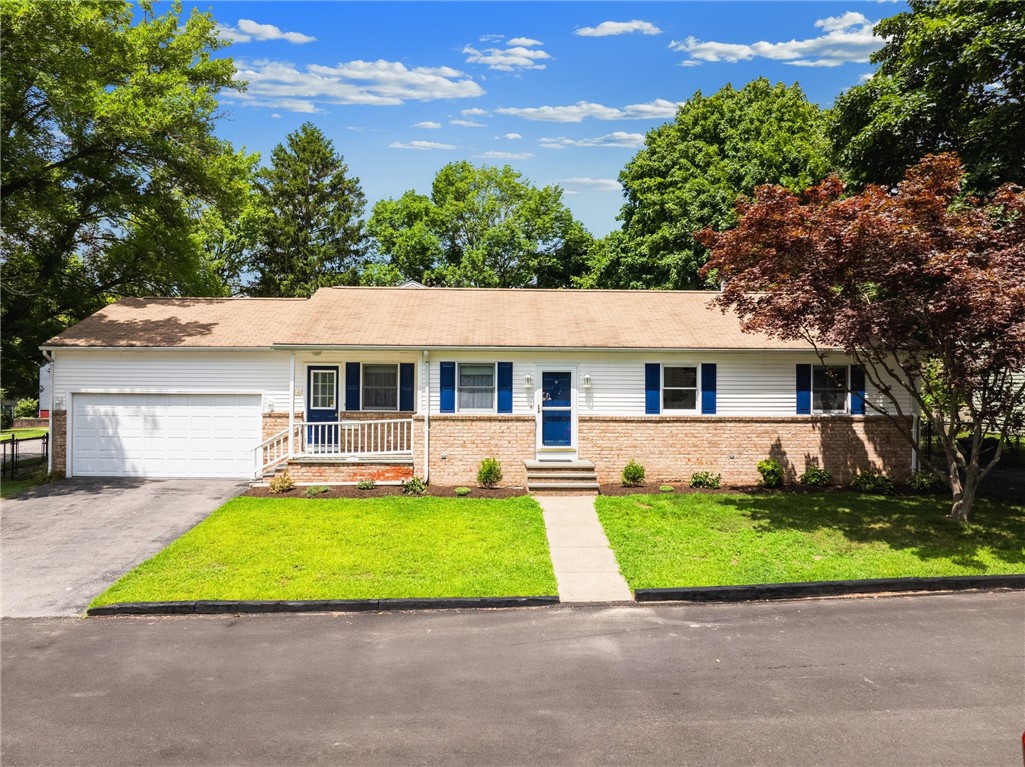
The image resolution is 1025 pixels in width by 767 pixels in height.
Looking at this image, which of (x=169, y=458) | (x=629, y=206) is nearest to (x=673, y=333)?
→ (x=169, y=458)

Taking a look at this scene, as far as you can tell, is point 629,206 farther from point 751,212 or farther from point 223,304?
point 751,212

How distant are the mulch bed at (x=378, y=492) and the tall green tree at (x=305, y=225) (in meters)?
27.7

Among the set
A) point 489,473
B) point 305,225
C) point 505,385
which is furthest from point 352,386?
point 305,225

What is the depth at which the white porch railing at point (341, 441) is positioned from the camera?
15.5 m

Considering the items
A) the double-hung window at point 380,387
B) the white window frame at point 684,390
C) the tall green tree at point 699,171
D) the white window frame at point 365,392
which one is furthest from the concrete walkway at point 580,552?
the tall green tree at point 699,171

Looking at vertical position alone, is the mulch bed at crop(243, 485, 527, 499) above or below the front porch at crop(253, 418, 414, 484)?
below

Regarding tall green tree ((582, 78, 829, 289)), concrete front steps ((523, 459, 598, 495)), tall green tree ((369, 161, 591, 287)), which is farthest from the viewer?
tall green tree ((369, 161, 591, 287))

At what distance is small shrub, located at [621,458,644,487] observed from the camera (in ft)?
49.6

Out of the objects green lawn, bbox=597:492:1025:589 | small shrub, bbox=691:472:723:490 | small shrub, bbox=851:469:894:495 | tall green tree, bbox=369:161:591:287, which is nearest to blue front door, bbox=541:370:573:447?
green lawn, bbox=597:492:1025:589

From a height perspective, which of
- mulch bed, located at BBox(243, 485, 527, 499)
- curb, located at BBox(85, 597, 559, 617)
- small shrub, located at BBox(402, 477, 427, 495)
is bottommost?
curb, located at BBox(85, 597, 559, 617)

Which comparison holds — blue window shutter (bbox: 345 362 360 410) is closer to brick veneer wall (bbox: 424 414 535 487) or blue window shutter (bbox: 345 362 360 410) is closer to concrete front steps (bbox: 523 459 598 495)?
brick veneer wall (bbox: 424 414 535 487)

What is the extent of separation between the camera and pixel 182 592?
337 inches

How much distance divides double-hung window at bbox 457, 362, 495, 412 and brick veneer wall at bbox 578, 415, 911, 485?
229 centimetres

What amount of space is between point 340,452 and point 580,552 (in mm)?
7110
